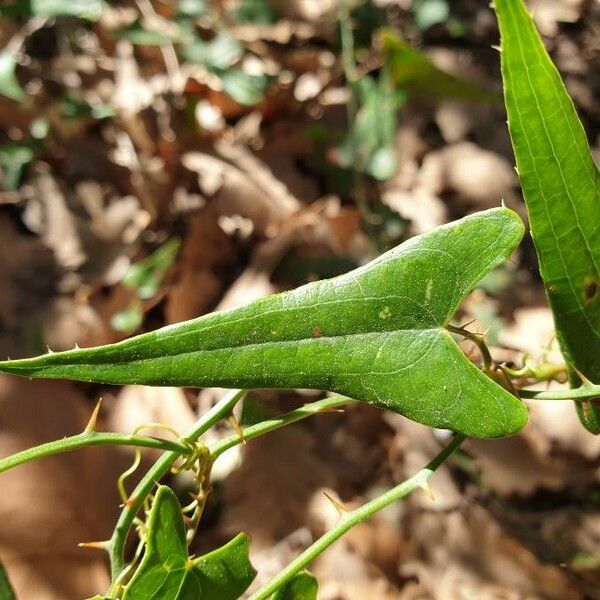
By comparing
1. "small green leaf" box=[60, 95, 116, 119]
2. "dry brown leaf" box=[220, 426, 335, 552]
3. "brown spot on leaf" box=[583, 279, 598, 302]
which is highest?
"brown spot on leaf" box=[583, 279, 598, 302]

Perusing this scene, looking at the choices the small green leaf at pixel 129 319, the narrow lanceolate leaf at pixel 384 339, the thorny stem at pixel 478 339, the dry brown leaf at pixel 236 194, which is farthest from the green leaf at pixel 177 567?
the dry brown leaf at pixel 236 194

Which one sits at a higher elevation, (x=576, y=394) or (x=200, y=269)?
(x=576, y=394)

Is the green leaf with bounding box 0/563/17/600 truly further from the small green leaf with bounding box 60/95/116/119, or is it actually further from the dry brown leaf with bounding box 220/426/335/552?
the small green leaf with bounding box 60/95/116/119

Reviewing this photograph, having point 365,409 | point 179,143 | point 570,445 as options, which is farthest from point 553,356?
point 179,143

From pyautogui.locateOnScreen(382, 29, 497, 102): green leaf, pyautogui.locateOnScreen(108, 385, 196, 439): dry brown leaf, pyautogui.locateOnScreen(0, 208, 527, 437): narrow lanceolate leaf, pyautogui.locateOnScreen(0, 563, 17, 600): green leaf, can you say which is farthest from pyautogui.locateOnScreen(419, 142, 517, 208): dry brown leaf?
pyautogui.locateOnScreen(0, 563, 17, 600): green leaf

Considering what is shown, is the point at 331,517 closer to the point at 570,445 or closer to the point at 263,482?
the point at 263,482

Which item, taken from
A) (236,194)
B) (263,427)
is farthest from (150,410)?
(263,427)

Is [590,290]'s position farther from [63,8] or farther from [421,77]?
[63,8]
